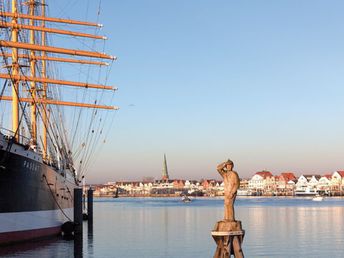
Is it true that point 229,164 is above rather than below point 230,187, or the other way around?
A: above

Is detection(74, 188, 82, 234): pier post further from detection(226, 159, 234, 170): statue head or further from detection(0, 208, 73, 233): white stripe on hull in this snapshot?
detection(226, 159, 234, 170): statue head

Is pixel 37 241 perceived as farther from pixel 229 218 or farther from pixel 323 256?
pixel 229 218

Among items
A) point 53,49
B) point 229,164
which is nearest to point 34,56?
point 53,49

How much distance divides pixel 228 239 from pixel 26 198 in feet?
68.3

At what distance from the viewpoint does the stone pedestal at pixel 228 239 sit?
17.5m

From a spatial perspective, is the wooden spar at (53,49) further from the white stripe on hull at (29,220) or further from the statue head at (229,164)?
the statue head at (229,164)

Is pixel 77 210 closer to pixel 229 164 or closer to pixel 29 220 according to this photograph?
pixel 29 220

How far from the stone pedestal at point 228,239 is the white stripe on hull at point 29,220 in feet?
60.2

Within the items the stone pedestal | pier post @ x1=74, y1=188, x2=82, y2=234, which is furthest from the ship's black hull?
the stone pedestal

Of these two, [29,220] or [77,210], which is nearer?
[29,220]

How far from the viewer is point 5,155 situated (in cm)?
3319

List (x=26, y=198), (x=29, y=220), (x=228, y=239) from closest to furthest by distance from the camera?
1. (x=228, y=239)
2. (x=26, y=198)
3. (x=29, y=220)

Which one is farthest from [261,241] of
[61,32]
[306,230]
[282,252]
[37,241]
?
[61,32]

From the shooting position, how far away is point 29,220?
3641 cm
